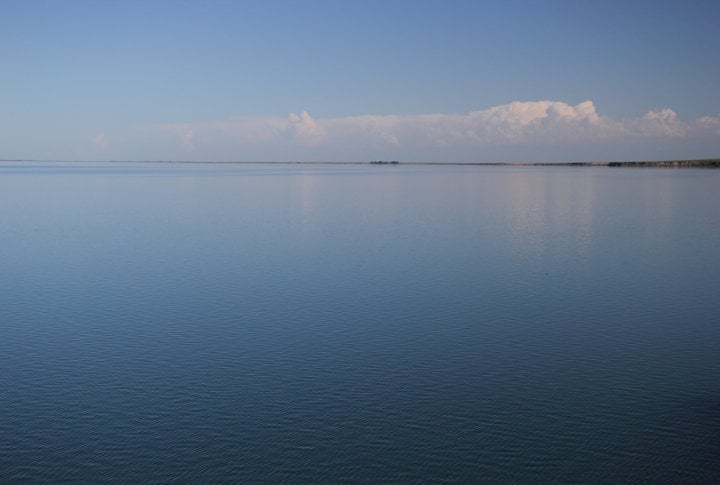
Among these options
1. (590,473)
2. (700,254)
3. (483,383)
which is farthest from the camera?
(700,254)

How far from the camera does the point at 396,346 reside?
21.8m

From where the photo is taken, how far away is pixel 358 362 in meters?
20.1

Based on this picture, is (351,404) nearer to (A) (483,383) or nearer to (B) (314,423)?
(B) (314,423)

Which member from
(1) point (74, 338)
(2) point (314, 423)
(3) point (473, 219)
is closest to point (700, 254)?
(3) point (473, 219)

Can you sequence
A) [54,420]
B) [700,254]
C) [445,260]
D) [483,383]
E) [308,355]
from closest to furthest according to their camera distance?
[54,420] < [483,383] < [308,355] < [445,260] < [700,254]

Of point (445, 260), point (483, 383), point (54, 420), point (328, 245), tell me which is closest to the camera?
point (54, 420)

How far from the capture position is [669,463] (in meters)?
14.0

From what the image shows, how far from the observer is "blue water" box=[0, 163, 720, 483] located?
14.1 metres

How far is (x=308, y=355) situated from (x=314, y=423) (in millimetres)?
5107

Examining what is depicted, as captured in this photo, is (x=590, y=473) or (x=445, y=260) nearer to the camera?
(x=590, y=473)

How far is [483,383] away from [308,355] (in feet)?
18.8

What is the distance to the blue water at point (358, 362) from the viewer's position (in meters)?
14.1

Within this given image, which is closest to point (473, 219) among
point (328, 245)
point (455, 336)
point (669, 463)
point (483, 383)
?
point (328, 245)

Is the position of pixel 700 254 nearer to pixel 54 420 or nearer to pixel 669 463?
pixel 669 463
